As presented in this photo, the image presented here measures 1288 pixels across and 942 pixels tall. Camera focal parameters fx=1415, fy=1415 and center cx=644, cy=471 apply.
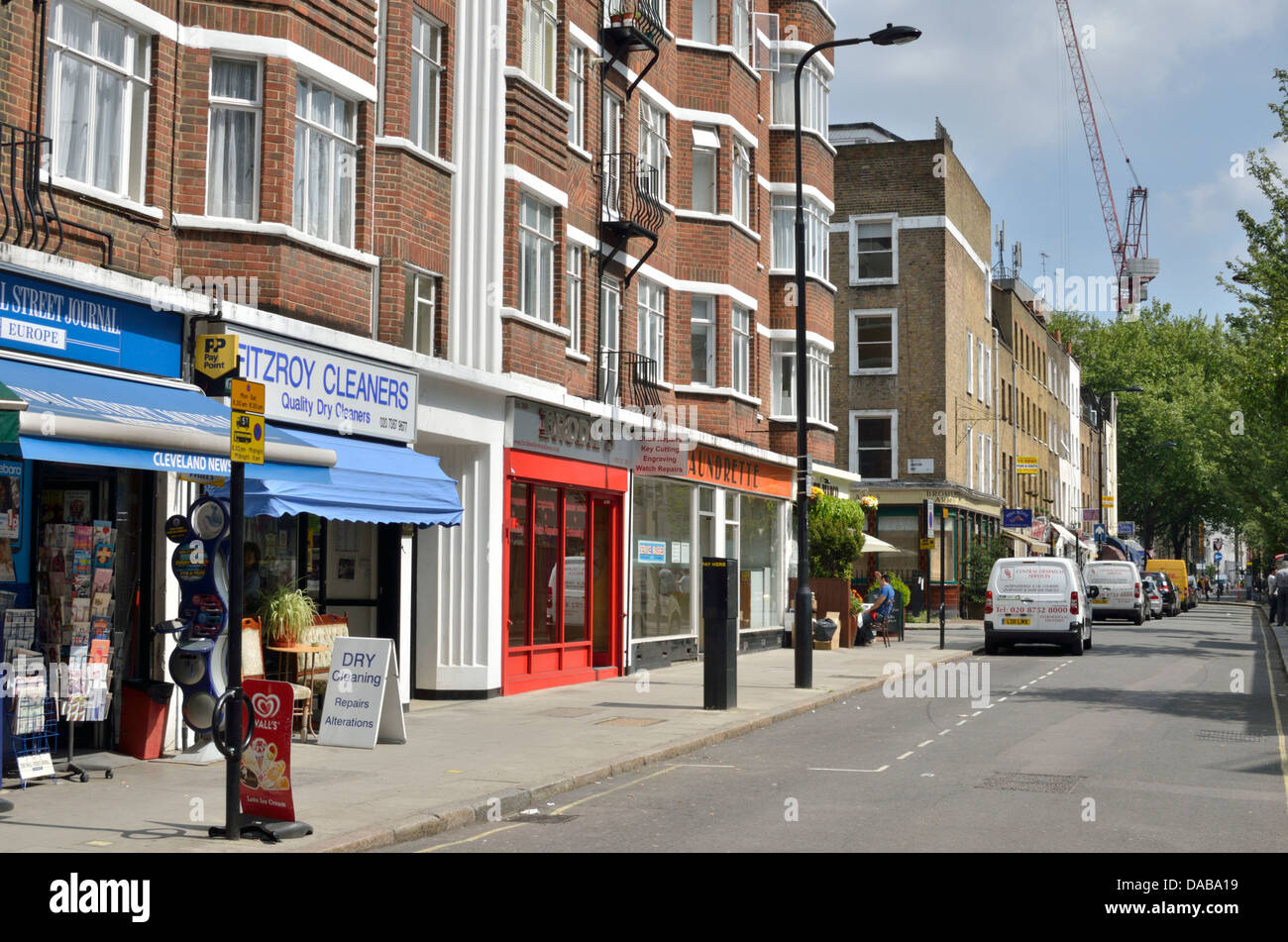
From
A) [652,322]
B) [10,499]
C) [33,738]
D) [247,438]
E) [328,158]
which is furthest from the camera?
[652,322]

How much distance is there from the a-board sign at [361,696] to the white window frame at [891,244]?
3834 cm

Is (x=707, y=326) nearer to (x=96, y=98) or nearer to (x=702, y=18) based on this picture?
(x=702, y=18)

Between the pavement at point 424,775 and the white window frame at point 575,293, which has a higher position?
the white window frame at point 575,293

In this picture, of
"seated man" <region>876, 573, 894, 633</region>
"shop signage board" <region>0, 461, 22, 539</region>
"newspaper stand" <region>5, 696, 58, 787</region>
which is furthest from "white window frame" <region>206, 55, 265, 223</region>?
"seated man" <region>876, 573, 894, 633</region>

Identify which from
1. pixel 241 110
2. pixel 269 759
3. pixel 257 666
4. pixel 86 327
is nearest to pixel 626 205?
pixel 241 110

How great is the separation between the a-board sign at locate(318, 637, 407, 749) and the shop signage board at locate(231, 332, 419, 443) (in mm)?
2475

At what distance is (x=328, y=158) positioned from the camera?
1559cm

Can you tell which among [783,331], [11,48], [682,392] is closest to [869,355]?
[783,331]

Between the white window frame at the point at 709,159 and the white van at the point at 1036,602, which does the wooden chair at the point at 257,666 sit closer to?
the white window frame at the point at 709,159

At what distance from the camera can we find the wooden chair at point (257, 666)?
13133 millimetres

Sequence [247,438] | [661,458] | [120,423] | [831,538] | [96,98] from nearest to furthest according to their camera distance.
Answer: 1. [247,438]
2. [120,423]
3. [96,98]
4. [661,458]
5. [831,538]

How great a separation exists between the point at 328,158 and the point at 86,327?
458cm

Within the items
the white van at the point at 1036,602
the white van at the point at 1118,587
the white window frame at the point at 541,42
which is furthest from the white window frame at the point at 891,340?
the white window frame at the point at 541,42
